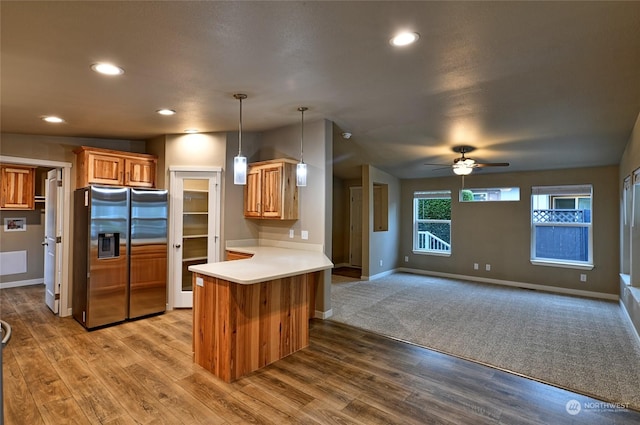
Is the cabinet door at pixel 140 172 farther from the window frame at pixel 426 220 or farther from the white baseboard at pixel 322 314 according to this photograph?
the window frame at pixel 426 220

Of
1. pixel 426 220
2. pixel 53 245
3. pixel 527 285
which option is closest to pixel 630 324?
pixel 527 285

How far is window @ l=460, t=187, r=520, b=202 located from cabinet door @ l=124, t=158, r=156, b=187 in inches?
241

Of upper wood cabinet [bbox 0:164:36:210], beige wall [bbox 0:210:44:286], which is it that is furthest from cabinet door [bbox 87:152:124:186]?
beige wall [bbox 0:210:44:286]

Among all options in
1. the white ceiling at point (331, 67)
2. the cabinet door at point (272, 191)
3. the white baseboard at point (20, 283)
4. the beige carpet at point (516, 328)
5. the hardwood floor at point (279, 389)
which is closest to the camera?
the white ceiling at point (331, 67)

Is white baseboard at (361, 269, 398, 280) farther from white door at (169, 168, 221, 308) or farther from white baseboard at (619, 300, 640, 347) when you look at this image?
white baseboard at (619, 300, 640, 347)

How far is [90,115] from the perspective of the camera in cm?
359

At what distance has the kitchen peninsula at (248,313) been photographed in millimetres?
2725

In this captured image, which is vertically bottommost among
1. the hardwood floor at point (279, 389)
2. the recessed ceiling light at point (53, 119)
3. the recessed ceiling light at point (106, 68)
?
the hardwood floor at point (279, 389)

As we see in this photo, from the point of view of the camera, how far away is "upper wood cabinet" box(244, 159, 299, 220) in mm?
4270

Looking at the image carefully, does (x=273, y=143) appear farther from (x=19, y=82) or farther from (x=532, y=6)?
(x=532, y=6)

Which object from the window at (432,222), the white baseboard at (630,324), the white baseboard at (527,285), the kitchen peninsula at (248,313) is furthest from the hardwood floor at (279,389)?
the window at (432,222)

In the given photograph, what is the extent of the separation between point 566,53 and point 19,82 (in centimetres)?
424

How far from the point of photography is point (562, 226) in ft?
19.9

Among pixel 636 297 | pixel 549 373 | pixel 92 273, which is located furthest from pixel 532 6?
pixel 92 273
